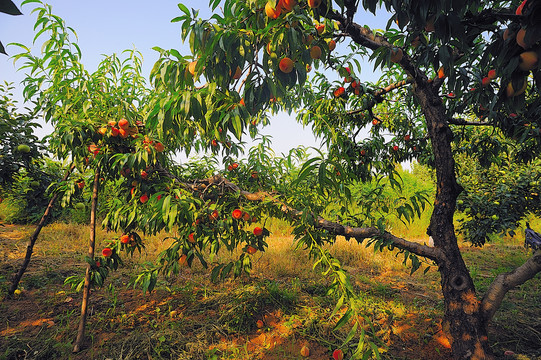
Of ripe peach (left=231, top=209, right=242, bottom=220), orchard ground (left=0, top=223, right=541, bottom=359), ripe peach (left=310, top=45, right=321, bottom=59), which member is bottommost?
orchard ground (left=0, top=223, right=541, bottom=359)

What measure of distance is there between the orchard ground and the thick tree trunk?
0.32 meters

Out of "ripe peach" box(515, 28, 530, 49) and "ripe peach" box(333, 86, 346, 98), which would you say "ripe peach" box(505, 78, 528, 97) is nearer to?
"ripe peach" box(515, 28, 530, 49)

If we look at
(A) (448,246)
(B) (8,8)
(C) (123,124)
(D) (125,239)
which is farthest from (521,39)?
(D) (125,239)

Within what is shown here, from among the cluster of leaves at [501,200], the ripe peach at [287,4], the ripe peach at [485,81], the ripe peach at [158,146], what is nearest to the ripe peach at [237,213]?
the ripe peach at [158,146]

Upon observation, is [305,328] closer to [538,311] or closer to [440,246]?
[440,246]

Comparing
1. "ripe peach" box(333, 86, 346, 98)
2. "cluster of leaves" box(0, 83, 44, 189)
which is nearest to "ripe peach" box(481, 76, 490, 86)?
"ripe peach" box(333, 86, 346, 98)

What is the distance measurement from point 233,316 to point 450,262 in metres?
1.72

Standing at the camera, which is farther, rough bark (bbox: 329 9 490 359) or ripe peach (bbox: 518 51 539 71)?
rough bark (bbox: 329 9 490 359)

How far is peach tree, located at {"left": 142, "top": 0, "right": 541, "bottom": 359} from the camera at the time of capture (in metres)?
0.96

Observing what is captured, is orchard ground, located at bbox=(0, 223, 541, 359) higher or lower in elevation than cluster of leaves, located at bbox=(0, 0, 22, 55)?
lower

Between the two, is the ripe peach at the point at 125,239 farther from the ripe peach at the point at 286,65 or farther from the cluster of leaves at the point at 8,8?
the cluster of leaves at the point at 8,8

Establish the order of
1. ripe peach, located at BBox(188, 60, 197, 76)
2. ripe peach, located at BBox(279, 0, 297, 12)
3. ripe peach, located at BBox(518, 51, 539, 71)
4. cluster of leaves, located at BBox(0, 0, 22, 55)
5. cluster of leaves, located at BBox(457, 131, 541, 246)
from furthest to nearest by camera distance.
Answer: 1. cluster of leaves, located at BBox(457, 131, 541, 246)
2. ripe peach, located at BBox(188, 60, 197, 76)
3. ripe peach, located at BBox(279, 0, 297, 12)
4. ripe peach, located at BBox(518, 51, 539, 71)
5. cluster of leaves, located at BBox(0, 0, 22, 55)

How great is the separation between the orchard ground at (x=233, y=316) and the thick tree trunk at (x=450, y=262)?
324 mm

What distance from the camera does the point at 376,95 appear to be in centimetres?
258
